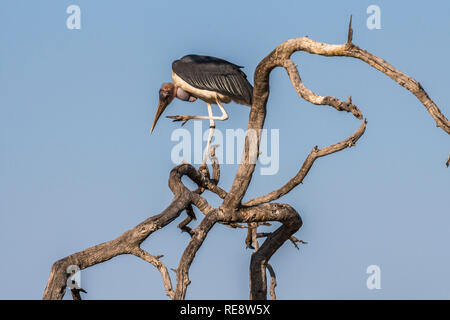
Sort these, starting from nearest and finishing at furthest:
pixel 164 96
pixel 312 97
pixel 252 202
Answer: pixel 312 97 → pixel 252 202 → pixel 164 96

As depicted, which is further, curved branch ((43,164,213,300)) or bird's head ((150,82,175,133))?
bird's head ((150,82,175,133))

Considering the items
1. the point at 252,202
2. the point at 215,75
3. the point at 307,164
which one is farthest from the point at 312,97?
the point at 215,75

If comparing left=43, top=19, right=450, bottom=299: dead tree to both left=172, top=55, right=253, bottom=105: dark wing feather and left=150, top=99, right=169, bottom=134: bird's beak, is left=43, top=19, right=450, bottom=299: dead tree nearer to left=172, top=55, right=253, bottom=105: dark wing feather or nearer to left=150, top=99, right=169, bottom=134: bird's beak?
left=172, top=55, right=253, bottom=105: dark wing feather

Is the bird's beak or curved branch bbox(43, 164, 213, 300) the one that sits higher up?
the bird's beak

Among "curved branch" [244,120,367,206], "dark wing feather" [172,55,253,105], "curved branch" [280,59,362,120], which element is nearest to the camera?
"curved branch" [280,59,362,120]

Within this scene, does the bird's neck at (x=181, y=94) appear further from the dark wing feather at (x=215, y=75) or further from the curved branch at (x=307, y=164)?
the curved branch at (x=307, y=164)

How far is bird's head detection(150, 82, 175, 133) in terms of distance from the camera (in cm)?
1534

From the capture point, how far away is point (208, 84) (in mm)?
14523

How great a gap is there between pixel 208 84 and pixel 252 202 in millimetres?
3049

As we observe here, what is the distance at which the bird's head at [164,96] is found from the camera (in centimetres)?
1534

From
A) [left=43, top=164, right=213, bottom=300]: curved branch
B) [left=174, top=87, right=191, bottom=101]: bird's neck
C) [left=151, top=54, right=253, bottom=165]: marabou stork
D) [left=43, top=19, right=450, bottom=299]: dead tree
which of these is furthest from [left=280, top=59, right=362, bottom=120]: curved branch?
[left=174, top=87, right=191, bottom=101]: bird's neck

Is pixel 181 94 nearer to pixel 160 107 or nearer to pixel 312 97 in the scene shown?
pixel 160 107
